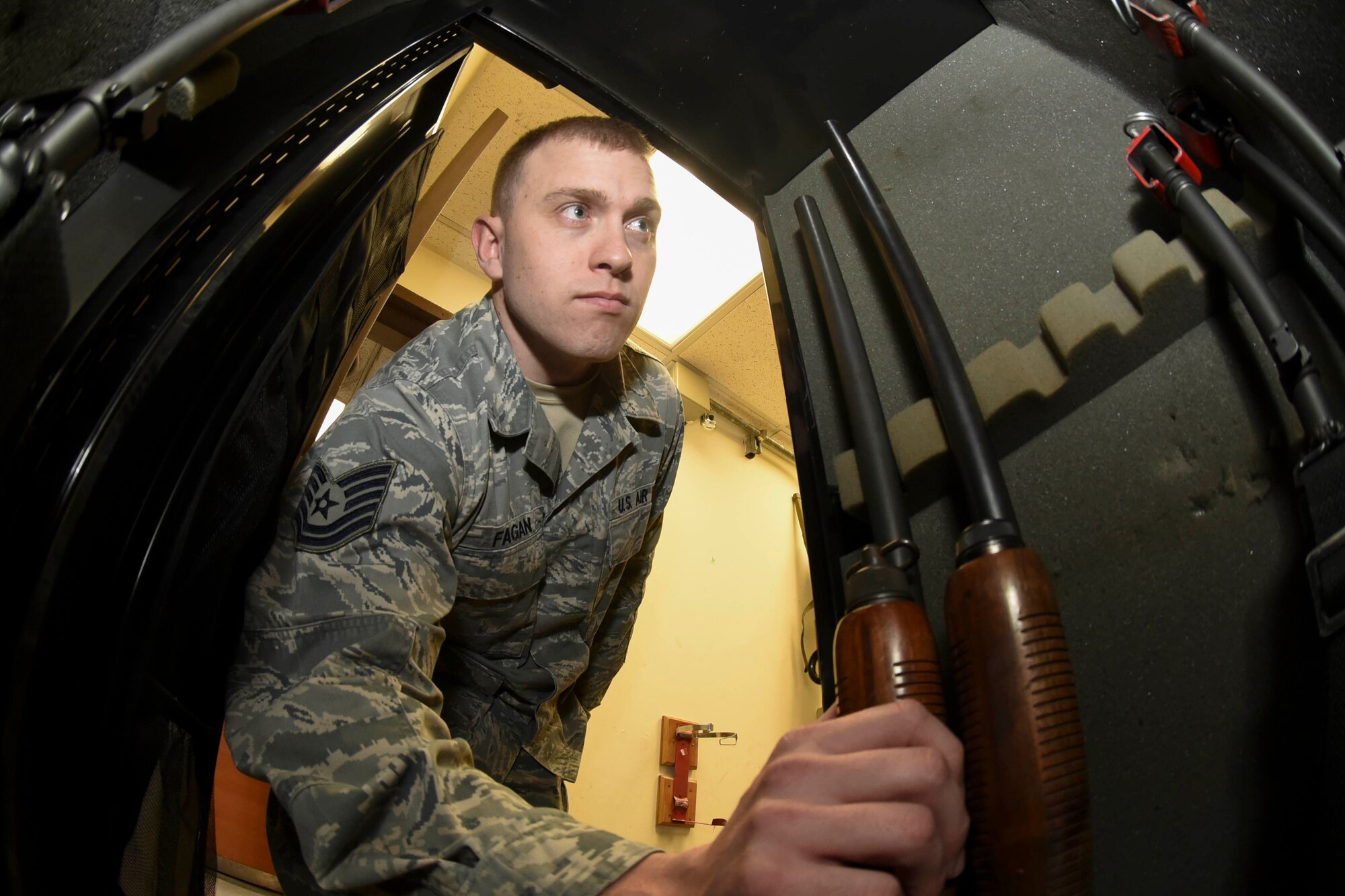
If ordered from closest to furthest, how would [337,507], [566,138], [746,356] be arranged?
[337,507]
[566,138]
[746,356]

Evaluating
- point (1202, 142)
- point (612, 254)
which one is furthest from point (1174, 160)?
point (612, 254)

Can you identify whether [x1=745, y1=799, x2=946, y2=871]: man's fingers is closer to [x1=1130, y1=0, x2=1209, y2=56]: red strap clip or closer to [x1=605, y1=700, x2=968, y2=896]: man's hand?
[x1=605, y1=700, x2=968, y2=896]: man's hand

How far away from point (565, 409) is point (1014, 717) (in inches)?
31.5

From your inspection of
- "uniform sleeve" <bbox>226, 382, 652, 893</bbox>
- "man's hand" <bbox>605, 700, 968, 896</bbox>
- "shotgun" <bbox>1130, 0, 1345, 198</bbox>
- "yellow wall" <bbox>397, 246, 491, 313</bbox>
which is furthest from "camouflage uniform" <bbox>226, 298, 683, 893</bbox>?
"yellow wall" <bbox>397, 246, 491, 313</bbox>

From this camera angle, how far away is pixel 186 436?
486 millimetres

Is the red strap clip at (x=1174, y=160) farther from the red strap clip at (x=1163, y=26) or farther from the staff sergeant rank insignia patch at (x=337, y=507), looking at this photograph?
the staff sergeant rank insignia patch at (x=337, y=507)

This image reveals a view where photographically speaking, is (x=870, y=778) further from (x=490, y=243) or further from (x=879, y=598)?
(x=490, y=243)

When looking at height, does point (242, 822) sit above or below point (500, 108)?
below

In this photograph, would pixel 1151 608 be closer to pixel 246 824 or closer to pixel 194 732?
pixel 194 732

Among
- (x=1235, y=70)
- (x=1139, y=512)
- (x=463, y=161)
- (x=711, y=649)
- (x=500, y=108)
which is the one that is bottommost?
(x=1139, y=512)

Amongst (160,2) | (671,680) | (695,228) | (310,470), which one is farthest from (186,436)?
(671,680)

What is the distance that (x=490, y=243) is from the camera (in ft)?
3.44

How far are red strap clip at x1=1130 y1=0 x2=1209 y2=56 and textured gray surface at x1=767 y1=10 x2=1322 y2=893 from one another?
2.6 inches

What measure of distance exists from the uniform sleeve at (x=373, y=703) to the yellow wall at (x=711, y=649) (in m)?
1.24
